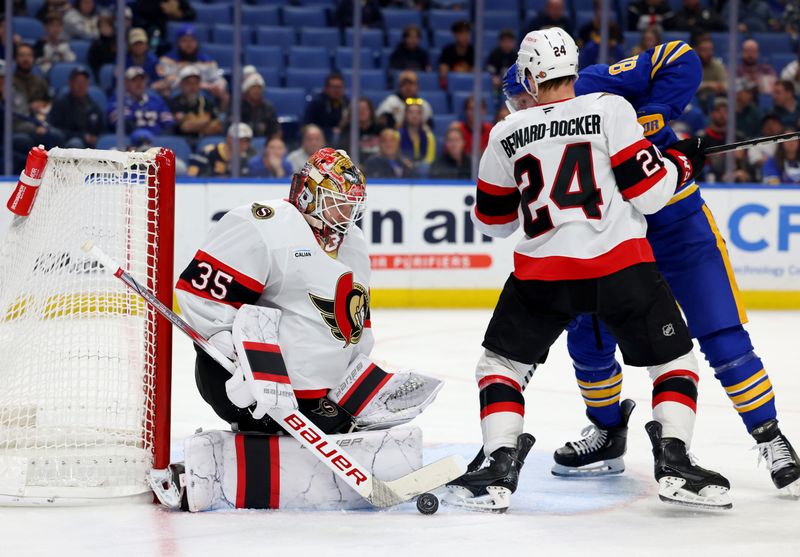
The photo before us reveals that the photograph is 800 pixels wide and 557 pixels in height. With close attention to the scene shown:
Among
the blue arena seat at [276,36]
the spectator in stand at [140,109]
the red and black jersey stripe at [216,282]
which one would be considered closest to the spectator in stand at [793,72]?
the blue arena seat at [276,36]

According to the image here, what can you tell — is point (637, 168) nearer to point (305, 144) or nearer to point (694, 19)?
point (305, 144)

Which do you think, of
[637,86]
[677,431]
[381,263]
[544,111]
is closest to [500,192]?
[544,111]

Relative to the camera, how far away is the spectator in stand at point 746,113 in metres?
7.66

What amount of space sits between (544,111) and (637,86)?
0.42m

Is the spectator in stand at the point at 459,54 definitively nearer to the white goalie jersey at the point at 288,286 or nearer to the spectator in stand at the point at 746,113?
the spectator in stand at the point at 746,113

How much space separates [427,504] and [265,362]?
0.49 m

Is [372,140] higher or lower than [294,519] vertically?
higher

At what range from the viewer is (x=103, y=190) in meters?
3.13

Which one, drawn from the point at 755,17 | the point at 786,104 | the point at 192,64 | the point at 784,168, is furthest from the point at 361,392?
the point at 755,17

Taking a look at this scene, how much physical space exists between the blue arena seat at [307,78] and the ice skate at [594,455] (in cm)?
441

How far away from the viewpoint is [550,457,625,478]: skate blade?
3.35 m

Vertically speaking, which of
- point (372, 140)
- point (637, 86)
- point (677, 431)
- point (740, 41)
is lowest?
point (677, 431)

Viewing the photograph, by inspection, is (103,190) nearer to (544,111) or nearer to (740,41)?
(544,111)

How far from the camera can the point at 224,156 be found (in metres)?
7.18
